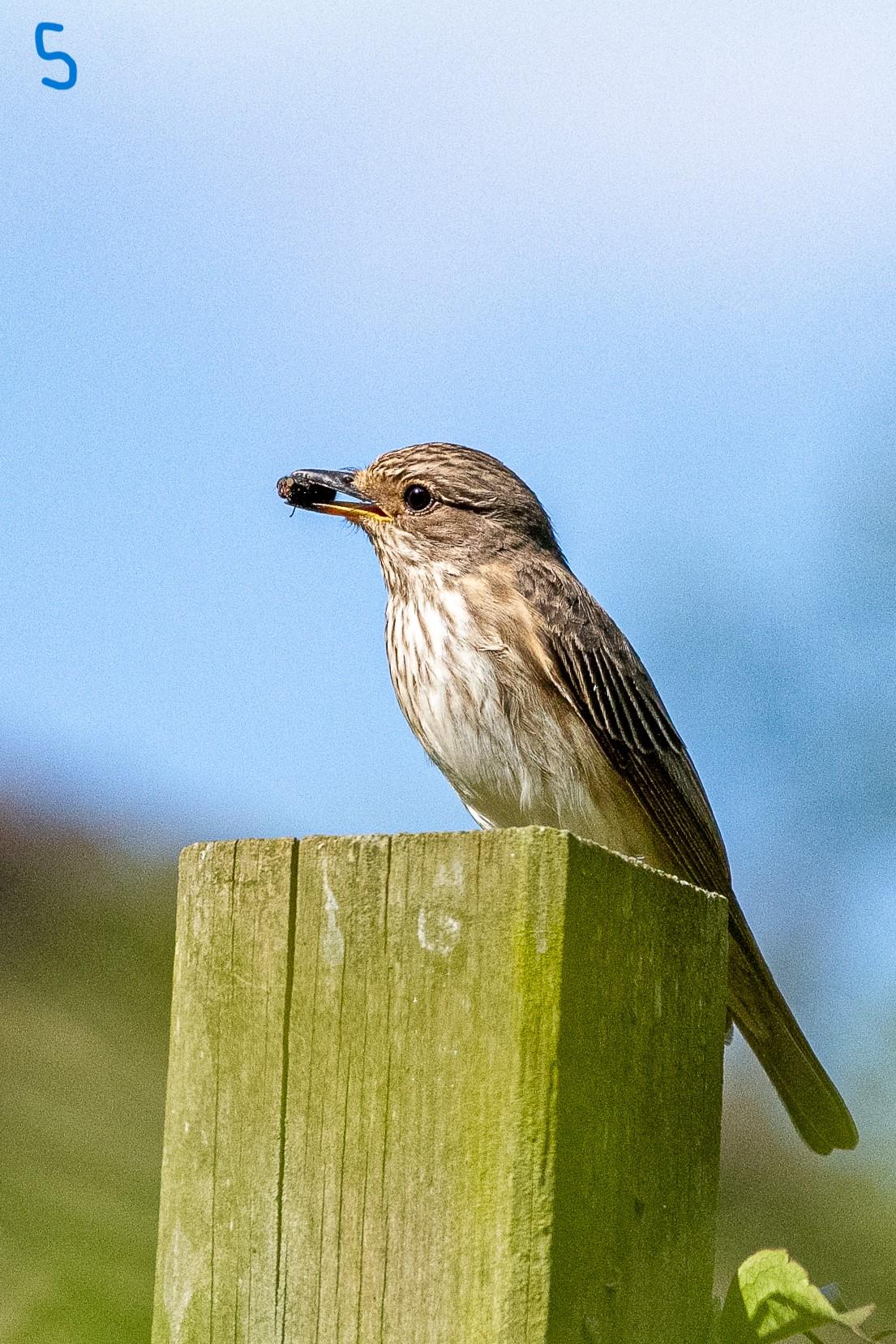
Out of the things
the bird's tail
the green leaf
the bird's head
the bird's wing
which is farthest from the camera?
the bird's head

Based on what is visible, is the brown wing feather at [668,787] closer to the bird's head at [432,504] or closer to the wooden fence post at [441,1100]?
the bird's head at [432,504]

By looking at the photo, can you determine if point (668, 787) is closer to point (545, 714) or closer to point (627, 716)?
point (627, 716)

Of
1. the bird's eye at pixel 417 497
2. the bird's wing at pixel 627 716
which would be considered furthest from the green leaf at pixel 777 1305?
the bird's eye at pixel 417 497

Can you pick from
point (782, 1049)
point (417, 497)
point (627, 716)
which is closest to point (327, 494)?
point (417, 497)

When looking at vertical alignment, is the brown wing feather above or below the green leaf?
above

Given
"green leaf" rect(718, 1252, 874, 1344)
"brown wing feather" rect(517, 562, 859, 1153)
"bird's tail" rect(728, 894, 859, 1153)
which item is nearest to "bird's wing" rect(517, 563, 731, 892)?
"brown wing feather" rect(517, 562, 859, 1153)

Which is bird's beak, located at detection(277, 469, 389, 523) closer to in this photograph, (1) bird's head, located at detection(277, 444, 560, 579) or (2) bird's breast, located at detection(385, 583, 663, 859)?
(1) bird's head, located at detection(277, 444, 560, 579)
